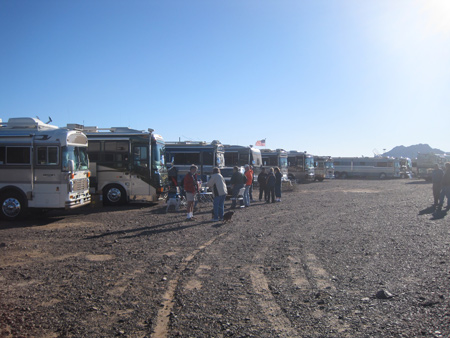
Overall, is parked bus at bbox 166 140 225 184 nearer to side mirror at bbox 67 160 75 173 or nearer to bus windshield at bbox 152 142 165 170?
bus windshield at bbox 152 142 165 170

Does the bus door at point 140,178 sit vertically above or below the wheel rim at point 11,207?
above

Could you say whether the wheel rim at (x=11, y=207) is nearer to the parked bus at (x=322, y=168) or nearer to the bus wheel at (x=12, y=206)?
the bus wheel at (x=12, y=206)

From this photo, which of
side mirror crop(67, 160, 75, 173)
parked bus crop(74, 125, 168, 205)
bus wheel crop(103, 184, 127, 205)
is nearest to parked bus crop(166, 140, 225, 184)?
parked bus crop(74, 125, 168, 205)

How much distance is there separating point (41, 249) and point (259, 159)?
21.5 meters

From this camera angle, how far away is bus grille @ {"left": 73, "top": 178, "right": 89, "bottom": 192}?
13.1m

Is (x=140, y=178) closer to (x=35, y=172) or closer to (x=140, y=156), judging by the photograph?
(x=140, y=156)

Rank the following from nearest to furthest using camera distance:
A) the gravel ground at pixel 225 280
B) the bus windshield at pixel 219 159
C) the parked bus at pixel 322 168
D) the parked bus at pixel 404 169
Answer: the gravel ground at pixel 225 280, the bus windshield at pixel 219 159, the parked bus at pixel 322 168, the parked bus at pixel 404 169

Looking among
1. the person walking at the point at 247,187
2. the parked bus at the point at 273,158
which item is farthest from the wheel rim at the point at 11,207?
the parked bus at the point at 273,158

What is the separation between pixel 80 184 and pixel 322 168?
3366 cm

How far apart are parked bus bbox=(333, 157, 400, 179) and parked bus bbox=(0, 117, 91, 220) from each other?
150 feet

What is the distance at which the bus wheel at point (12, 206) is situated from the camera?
12.7 metres

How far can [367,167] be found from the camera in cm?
5184

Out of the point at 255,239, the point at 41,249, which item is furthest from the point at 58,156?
the point at 255,239

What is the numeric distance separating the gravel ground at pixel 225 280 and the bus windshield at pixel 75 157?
2277 millimetres
